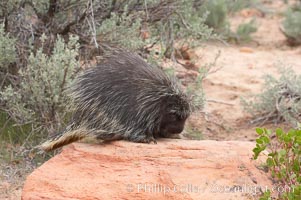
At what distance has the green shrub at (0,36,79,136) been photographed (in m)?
5.02

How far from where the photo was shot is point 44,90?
5.11 m

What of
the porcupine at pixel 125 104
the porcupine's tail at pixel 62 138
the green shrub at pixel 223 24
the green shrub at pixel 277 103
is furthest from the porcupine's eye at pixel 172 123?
the green shrub at pixel 223 24

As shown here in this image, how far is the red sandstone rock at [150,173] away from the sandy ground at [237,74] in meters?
0.64

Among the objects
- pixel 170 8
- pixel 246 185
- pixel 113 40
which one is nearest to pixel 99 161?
pixel 246 185

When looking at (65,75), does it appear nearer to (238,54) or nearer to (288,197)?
(288,197)

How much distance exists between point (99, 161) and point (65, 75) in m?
1.18

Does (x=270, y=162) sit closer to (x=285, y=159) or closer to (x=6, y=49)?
(x=285, y=159)

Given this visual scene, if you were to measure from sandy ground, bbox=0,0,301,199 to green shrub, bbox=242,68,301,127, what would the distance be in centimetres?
16

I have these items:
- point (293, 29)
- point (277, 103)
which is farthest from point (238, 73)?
point (293, 29)

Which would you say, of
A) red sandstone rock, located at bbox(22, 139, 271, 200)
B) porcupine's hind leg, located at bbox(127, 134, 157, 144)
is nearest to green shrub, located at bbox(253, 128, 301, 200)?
red sandstone rock, located at bbox(22, 139, 271, 200)

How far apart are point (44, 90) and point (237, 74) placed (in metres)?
3.62

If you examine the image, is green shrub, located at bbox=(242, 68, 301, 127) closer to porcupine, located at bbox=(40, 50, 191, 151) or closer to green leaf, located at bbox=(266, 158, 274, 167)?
porcupine, located at bbox=(40, 50, 191, 151)

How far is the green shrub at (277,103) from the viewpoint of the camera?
6265 mm

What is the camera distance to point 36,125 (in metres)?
5.23
